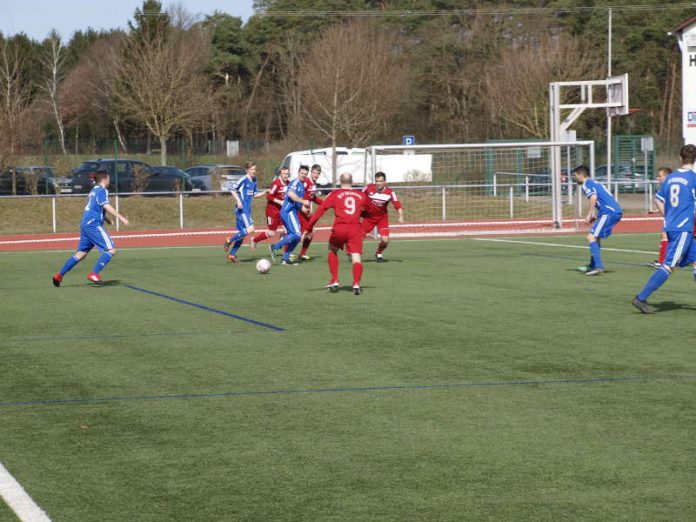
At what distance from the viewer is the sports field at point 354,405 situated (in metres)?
6.36

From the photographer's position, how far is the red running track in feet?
103

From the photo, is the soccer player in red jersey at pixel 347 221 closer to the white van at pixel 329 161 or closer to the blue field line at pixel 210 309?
the blue field line at pixel 210 309

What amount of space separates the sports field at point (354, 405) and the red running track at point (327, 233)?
14260 millimetres

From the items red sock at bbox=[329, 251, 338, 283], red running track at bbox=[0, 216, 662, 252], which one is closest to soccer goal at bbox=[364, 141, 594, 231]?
red running track at bbox=[0, 216, 662, 252]

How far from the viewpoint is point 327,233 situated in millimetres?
34375

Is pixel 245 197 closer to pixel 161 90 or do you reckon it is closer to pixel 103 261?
pixel 103 261

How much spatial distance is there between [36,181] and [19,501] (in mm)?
36362

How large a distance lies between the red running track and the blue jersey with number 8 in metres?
16.7

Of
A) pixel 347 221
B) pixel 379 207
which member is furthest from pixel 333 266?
pixel 379 207

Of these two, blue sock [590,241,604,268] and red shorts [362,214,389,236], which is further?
red shorts [362,214,389,236]

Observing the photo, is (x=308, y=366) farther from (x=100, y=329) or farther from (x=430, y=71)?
(x=430, y=71)

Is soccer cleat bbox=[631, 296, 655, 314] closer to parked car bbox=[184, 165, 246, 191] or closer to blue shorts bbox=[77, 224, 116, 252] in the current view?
blue shorts bbox=[77, 224, 116, 252]

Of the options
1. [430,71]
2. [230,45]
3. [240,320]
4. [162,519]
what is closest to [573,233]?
[240,320]

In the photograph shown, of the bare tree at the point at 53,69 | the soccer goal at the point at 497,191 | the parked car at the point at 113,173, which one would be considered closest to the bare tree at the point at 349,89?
the parked car at the point at 113,173
